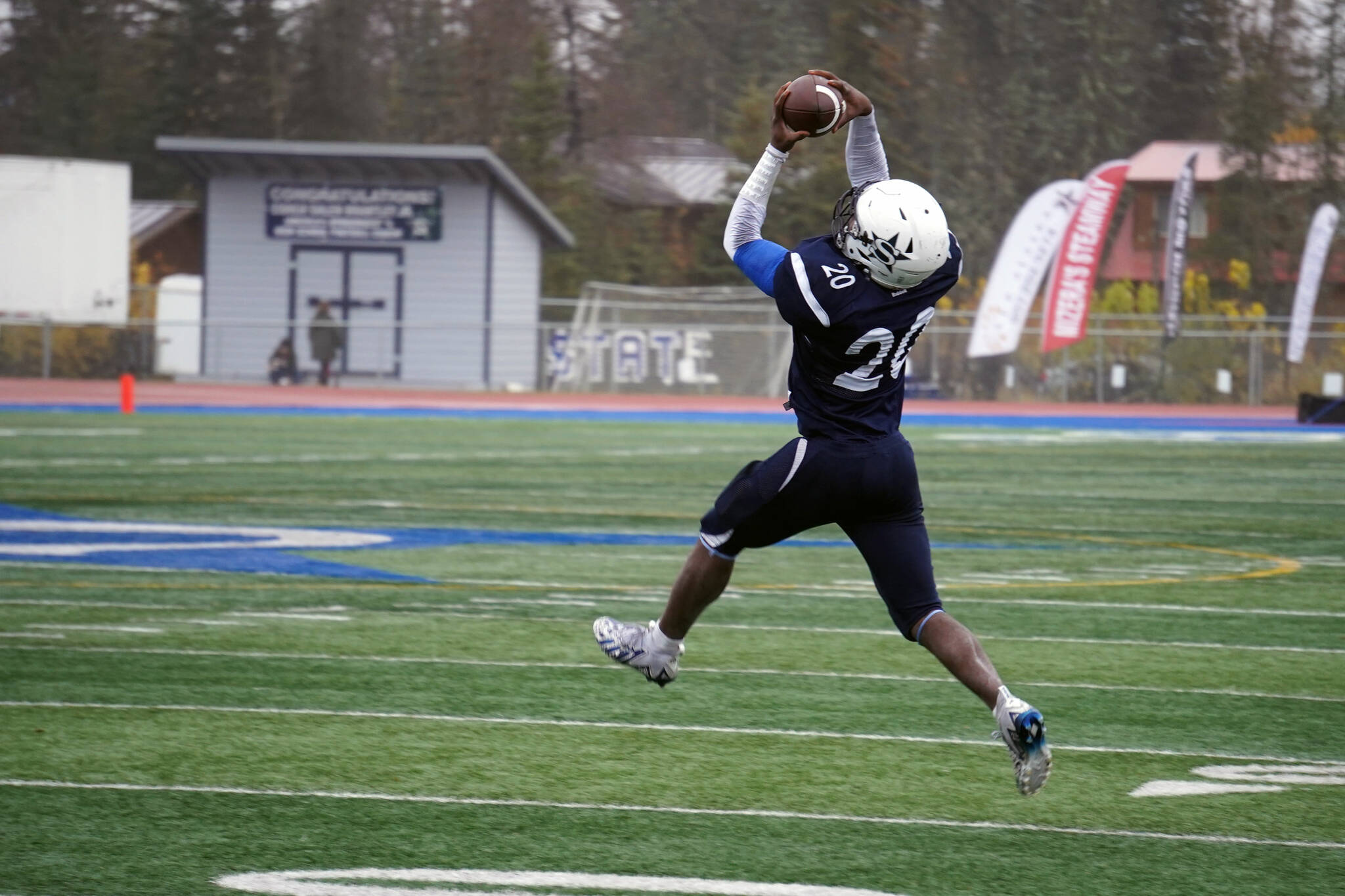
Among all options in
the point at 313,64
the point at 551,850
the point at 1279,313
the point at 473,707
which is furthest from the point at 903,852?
the point at 313,64

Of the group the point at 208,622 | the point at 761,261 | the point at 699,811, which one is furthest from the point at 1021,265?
the point at 699,811

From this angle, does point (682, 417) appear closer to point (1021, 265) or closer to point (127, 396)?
point (1021, 265)

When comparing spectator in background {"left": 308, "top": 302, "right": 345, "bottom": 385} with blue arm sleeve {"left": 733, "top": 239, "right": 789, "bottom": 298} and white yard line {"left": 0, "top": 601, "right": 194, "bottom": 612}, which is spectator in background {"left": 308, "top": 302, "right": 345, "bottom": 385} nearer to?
white yard line {"left": 0, "top": 601, "right": 194, "bottom": 612}

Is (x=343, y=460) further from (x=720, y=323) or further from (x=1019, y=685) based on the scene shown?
(x=720, y=323)

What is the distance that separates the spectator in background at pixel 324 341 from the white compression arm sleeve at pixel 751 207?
33174 mm

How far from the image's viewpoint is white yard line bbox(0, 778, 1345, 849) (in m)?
5.16

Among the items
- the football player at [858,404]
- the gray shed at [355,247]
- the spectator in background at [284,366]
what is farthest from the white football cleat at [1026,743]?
the gray shed at [355,247]

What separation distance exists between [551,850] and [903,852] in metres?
0.92

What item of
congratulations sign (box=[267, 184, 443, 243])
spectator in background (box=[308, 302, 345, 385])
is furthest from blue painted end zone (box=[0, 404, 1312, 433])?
congratulations sign (box=[267, 184, 443, 243])

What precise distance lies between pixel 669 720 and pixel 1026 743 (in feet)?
6.31

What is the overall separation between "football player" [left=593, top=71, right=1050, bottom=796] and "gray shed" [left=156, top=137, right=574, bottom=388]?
3404cm

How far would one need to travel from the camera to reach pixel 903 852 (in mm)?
4957

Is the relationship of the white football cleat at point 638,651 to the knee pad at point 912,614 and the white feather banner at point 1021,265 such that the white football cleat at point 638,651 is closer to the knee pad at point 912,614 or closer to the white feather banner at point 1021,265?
the knee pad at point 912,614

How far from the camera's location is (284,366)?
38906mm
